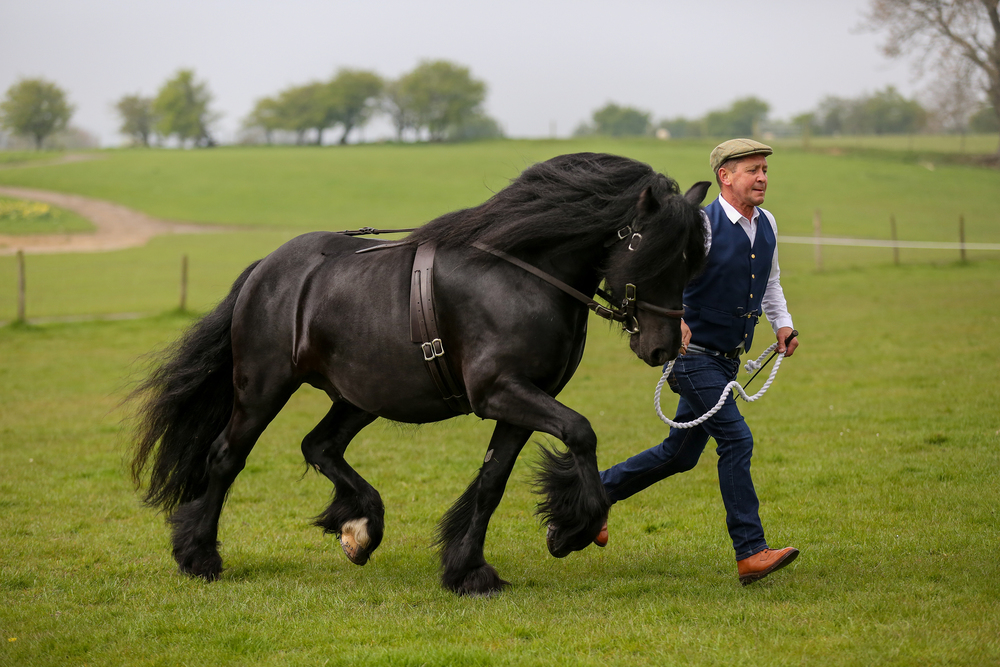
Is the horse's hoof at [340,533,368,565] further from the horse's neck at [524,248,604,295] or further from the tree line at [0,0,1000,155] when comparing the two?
the tree line at [0,0,1000,155]

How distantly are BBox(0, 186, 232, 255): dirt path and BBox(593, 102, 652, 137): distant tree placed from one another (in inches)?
3780

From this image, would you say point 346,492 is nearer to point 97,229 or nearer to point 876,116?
point 97,229

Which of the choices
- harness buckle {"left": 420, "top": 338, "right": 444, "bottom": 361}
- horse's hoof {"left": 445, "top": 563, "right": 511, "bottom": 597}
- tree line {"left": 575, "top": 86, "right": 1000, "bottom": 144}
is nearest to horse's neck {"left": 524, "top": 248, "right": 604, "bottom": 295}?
harness buckle {"left": 420, "top": 338, "right": 444, "bottom": 361}

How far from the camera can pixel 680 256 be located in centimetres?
422

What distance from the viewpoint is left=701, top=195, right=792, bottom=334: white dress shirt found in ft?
14.8

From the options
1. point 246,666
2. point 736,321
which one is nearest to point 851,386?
point 736,321

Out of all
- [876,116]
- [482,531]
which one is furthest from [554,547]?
[876,116]

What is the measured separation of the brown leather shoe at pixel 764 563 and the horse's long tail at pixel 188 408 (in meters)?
3.23

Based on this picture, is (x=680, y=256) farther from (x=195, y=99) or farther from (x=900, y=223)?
(x=195, y=99)

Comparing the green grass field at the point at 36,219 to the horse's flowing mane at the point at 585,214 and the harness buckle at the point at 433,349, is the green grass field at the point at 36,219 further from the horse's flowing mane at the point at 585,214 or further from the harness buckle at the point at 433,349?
the horse's flowing mane at the point at 585,214

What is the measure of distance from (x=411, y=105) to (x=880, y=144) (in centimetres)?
5317

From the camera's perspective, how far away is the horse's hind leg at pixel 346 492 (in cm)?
489

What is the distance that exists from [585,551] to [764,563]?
51.6 inches

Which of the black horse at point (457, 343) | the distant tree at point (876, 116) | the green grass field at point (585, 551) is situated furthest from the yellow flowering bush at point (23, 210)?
the distant tree at point (876, 116)
